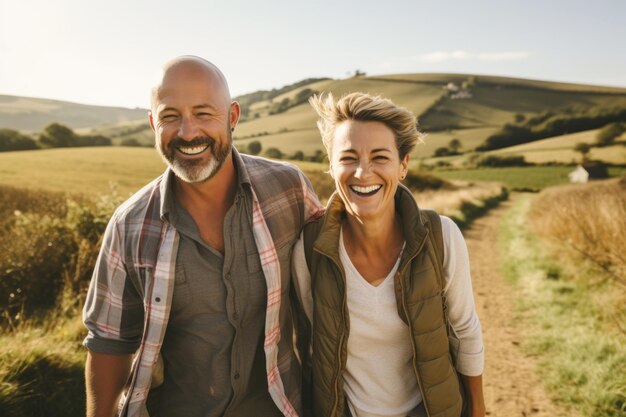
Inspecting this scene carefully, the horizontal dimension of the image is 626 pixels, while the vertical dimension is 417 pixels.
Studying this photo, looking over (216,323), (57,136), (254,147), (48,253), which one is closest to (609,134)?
(254,147)

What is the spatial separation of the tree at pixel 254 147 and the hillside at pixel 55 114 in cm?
1169

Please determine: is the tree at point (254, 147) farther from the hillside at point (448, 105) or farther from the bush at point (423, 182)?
the bush at point (423, 182)

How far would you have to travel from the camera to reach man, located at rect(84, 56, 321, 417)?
1.98 m

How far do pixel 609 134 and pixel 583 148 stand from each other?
3218 millimetres

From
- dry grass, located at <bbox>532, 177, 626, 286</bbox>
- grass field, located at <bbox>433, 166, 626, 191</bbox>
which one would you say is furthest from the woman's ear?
grass field, located at <bbox>433, 166, 626, 191</bbox>

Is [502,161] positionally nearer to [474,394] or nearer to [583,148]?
[583,148]

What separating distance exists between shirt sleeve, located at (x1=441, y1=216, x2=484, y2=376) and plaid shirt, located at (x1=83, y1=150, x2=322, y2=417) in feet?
2.84

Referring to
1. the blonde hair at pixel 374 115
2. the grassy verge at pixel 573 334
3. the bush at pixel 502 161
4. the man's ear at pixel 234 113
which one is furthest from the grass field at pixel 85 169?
the bush at pixel 502 161

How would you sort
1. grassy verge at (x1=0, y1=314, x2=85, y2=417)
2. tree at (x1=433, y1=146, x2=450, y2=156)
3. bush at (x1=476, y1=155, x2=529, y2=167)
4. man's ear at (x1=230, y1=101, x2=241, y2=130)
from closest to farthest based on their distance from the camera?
man's ear at (x1=230, y1=101, x2=241, y2=130) → grassy verge at (x1=0, y1=314, x2=85, y2=417) → bush at (x1=476, y1=155, x2=529, y2=167) → tree at (x1=433, y1=146, x2=450, y2=156)

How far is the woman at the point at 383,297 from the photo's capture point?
1.91 m

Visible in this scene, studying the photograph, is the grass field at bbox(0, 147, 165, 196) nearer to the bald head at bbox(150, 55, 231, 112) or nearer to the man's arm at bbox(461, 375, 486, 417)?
the bald head at bbox(150, 55, 231, 112)

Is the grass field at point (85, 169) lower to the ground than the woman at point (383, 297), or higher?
lower

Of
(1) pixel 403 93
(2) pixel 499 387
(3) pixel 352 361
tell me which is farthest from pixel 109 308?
(1) pixel 403 93

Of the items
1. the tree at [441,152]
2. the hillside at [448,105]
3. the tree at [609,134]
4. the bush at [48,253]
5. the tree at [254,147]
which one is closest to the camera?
the bush at [48,253]
